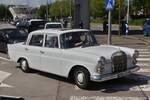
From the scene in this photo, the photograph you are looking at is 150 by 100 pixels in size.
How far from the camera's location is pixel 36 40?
40.9 ft

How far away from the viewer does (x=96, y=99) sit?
30.1 ft

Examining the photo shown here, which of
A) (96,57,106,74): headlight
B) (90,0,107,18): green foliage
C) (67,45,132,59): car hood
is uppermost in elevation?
(67,45,132,59): car hood

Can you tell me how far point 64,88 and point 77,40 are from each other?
1606 millimetres

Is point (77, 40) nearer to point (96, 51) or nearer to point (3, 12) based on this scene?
point (96, 51)

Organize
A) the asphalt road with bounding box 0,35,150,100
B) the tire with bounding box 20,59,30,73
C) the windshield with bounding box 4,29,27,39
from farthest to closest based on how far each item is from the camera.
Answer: the windshield with bounding box 4,29,27,39
the tire with bounding box 20,59,30,73
the asphalt road with bounding box 0,35,150,100

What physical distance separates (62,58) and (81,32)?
1.17 metres

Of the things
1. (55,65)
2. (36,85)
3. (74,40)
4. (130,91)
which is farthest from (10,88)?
(130,91)

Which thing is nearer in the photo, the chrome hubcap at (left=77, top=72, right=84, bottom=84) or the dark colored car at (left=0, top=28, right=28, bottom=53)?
the chrome hubcap at (left=77, top=72, right=84, bottom=84)

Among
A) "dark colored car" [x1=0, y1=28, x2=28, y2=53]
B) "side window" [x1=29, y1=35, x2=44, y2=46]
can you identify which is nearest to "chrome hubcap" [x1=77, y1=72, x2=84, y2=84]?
"side window" [x1=29, y1=35, x2=44, y2=46]

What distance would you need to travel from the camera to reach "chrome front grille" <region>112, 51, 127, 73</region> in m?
10.4

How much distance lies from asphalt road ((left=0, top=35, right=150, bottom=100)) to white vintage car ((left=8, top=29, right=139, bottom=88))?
334mm

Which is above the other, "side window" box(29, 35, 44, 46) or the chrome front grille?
"side window" box(29, 35, 44, 46)

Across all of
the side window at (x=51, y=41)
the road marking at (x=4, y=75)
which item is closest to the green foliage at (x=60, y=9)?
the road marking at (x=4, y=75)

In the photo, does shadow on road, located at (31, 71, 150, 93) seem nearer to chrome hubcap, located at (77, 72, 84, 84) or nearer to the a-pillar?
chrome hubcap, located at (77, 72, 84, 84)
